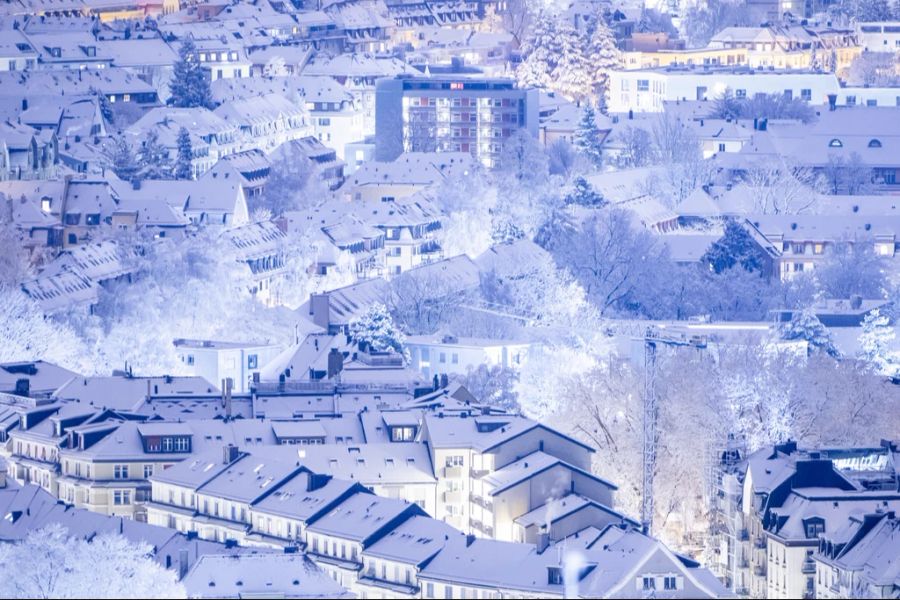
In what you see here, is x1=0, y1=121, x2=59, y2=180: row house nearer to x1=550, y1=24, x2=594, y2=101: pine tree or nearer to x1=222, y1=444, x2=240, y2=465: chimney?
x1=550, y1=24, x2=594, y2=101: pine tree

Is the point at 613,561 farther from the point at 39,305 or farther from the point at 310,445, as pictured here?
the point at 39,305

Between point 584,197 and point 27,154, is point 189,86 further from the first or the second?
point 584,197

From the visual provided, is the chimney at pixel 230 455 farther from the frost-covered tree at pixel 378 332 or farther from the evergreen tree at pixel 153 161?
the evergreen tree at pixel 153 161

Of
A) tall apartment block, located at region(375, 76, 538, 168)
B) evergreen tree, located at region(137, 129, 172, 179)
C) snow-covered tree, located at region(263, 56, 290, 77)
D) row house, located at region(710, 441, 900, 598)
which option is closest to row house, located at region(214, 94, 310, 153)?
tall apartment block, located at region(375, 76, 538, 168)

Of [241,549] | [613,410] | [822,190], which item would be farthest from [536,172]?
[241,549]

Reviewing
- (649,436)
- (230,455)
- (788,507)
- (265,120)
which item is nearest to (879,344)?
(649,436)

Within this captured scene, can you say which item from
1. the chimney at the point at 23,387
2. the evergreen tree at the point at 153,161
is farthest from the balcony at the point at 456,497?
the evergreen tree at the point at 153,161
